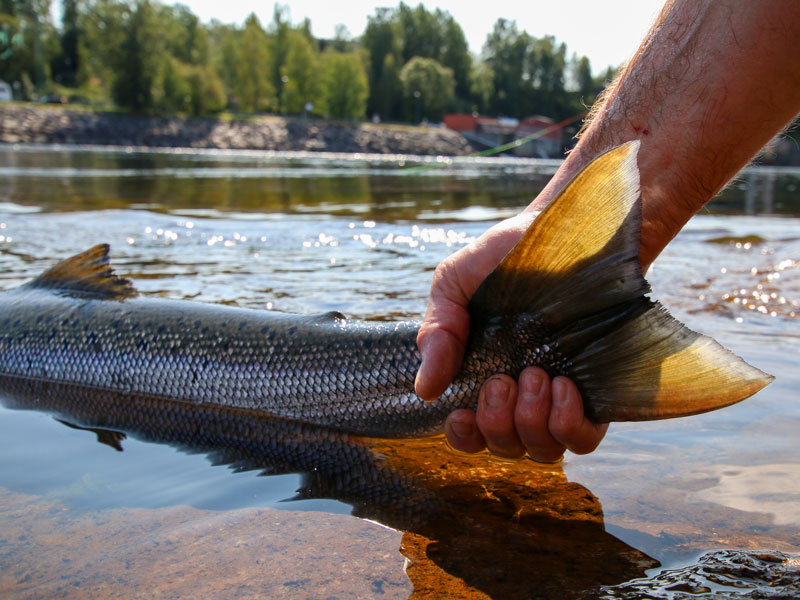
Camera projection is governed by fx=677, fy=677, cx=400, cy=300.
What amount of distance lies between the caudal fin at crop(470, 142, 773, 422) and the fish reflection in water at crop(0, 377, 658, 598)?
433mm

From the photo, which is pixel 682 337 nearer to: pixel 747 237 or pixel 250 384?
pixel 250 384

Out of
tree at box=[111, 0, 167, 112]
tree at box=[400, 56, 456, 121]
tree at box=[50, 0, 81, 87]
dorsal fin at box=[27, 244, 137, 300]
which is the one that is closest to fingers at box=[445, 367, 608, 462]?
dorsal fin at box=[27, 244, 137, 300]

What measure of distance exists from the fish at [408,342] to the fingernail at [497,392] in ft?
0.17

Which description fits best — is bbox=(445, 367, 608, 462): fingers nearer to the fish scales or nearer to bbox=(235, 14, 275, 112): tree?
the fish scales

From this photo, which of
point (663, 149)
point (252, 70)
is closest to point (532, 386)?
point (663, 149)

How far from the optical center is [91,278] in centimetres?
397

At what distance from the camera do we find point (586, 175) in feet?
6.18

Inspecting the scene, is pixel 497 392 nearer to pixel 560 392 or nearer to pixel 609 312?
pixel 560 392

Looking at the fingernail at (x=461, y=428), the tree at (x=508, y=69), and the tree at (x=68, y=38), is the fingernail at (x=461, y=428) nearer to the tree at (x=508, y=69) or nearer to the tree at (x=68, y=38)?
the tree at (x=68, y=38)

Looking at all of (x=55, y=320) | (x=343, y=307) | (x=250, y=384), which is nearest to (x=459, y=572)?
(x=250, y=384)

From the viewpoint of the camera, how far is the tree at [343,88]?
360 feet

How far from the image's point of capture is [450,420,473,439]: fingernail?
2493 millimetres

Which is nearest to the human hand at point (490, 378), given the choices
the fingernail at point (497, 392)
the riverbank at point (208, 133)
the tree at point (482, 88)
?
the fingernail at point (497, 392)

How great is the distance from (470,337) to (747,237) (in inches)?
340
